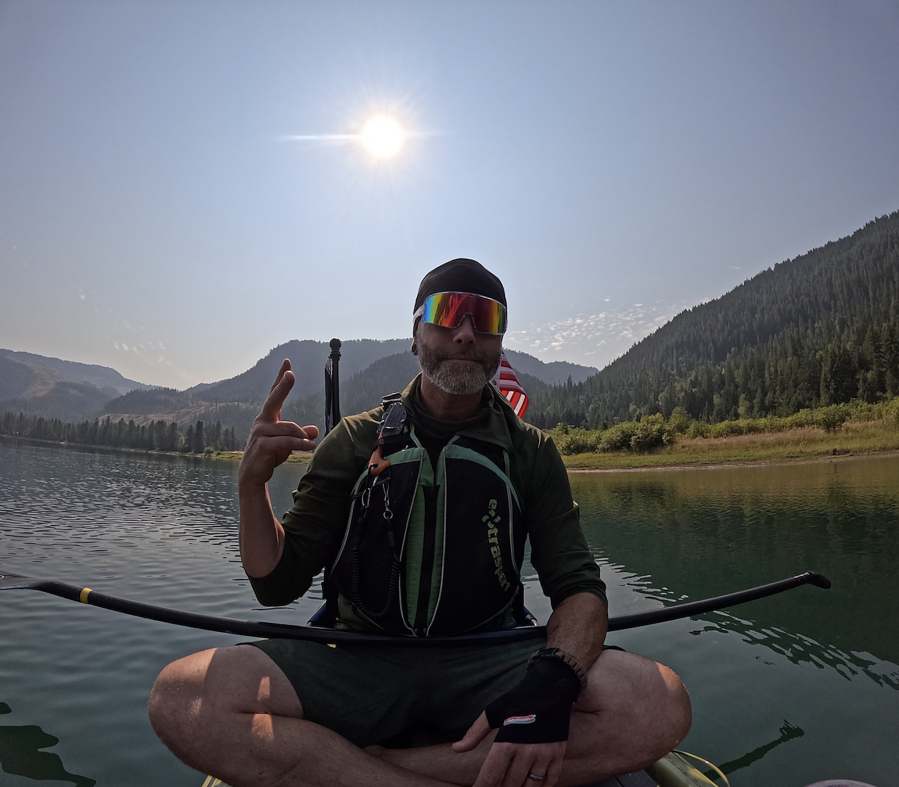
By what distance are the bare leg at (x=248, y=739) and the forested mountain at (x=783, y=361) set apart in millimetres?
84560

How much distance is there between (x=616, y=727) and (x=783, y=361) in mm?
101899

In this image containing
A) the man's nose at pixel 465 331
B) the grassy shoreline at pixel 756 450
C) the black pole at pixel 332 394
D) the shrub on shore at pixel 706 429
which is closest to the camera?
the man's nose at pixel 465 331

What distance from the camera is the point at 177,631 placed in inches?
277

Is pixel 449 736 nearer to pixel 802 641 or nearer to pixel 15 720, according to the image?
pixel 15 720

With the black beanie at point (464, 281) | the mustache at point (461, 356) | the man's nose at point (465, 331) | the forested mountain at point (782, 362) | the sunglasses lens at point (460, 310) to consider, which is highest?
the forested mountain at point (782, 362)

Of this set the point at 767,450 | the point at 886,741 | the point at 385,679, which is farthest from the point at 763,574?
the point at 767,450

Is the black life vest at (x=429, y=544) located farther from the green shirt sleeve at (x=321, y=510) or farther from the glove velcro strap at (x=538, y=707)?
the glove velcro strap at (x=538, y=707)

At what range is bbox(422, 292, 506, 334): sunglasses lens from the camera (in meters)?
3.11

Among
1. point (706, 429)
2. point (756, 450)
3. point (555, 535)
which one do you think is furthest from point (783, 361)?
point (555, 535)

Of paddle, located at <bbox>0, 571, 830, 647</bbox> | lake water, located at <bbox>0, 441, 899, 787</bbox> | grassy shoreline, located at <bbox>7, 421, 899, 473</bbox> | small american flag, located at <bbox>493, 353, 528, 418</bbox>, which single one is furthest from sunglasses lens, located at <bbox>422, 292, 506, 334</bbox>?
grassy shoreline, located at <bbox>7, 421, 899, 473</bbox>

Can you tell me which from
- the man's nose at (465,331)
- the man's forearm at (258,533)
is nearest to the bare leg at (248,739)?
the man's forearm at (258,533)

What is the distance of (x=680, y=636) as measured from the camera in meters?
6.57

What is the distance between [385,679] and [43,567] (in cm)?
1440

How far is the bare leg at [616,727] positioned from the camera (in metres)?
2.34
